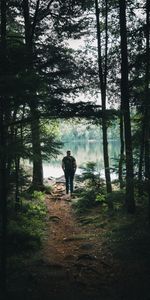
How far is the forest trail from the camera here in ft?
24.7

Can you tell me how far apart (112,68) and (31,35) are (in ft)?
14.5

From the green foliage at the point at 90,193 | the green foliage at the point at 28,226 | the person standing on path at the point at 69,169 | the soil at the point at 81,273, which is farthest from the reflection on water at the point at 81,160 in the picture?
the soil at the point at 81,273

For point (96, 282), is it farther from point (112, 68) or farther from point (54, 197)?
point (112, 68)

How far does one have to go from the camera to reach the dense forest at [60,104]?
7156mm

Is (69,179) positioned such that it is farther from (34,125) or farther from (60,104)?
(60,104)

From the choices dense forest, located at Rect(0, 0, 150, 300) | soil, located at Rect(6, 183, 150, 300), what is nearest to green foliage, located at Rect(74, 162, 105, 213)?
dense forest, located at Rect(0, 0, 150, 300)

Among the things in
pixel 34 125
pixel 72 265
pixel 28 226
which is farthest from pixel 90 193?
pixel 72 265

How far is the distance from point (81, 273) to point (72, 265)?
0.59m

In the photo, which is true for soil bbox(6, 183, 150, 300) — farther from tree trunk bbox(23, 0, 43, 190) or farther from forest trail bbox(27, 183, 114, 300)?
tree trunk bbox(23, 0, 43, 190)

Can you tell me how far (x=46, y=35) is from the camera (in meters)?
17.8

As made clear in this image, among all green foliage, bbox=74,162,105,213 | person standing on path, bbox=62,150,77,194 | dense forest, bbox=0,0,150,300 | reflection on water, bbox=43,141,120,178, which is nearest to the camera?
dense forest, bbox=0,0,150,300

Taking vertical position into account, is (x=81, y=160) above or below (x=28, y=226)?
above

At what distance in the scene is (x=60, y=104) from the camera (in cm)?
838

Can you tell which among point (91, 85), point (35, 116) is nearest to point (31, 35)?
point (91, 85)
